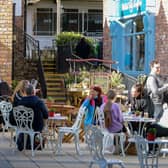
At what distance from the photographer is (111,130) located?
14.2 meters

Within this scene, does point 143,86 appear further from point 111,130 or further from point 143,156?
point 143,156

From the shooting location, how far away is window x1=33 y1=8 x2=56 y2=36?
1649 inches

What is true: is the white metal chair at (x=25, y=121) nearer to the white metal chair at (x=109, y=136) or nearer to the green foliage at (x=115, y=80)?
the white metal chair at (x=109, y=136)

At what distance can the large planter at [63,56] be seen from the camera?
30203 mm

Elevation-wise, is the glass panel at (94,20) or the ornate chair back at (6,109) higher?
the glass panel at (94,20)

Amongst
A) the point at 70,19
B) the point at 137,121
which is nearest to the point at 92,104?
the point at 137,121

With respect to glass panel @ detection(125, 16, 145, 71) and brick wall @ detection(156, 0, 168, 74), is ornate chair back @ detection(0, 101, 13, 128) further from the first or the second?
glass panel @ detection(125, 16, 145, 71)

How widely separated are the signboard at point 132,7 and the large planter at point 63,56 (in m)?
2.95

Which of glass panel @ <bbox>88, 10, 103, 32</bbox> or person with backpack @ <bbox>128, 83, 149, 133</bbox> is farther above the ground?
glass panel @ <bbox>88, 10, 103, 32</bbox>

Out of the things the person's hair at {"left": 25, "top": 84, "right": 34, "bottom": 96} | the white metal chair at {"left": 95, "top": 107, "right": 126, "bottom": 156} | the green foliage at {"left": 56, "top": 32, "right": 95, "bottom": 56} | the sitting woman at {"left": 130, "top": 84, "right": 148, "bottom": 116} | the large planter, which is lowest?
the white metal chair at {"left": 95, "top": 107, "right": 126, "bottom": 156}

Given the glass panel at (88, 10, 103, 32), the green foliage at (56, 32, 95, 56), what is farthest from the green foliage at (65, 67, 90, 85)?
the glass panel at (88, 10, 103, 32)

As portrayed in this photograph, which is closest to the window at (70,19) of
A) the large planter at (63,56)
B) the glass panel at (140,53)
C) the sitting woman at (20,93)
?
the large planter at (63,56)

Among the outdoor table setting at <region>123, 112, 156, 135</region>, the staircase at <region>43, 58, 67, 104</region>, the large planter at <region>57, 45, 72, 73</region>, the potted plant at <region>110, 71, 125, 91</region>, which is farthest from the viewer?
the large planter at <region>57, 45, 72, 73</region>

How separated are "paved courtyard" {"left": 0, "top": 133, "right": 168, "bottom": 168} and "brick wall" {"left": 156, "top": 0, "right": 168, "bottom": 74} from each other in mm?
9370
